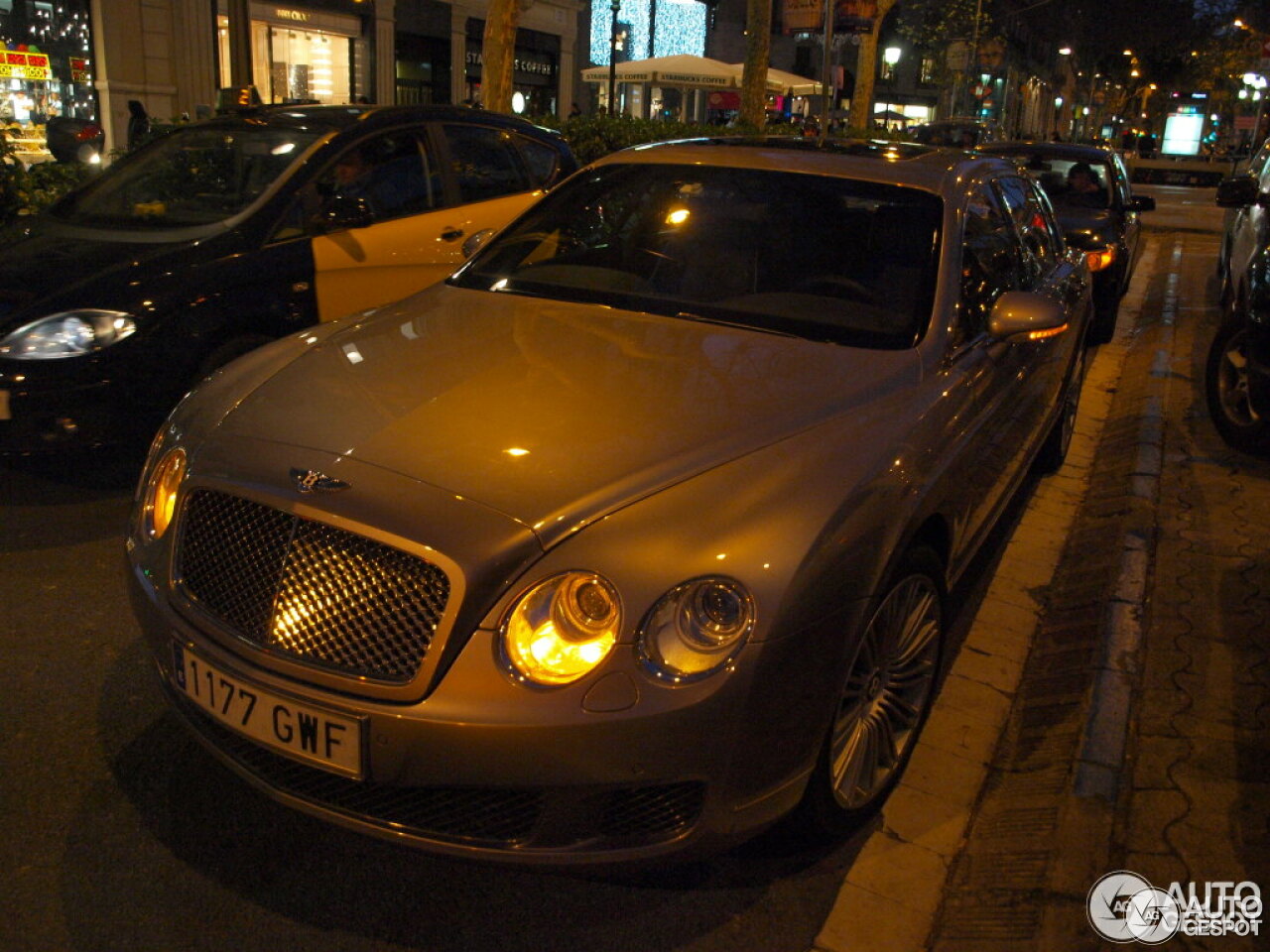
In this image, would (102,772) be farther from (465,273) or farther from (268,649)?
(465,273)

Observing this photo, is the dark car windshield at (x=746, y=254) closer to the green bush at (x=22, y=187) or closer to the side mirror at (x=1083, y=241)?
the green bush at (x=22, y=187)

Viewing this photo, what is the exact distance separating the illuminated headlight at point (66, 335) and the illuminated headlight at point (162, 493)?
1.94m

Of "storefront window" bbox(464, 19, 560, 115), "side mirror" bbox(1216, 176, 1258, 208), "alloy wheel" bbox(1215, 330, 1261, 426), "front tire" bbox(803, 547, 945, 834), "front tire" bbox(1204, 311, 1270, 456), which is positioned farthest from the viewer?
"storefront window" bbox(464, 19, 560, 115)

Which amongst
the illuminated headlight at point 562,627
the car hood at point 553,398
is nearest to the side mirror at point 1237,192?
the car hood at point 553,398

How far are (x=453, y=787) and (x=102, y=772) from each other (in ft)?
4.18

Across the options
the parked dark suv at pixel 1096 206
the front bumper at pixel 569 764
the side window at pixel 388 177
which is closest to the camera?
the front bumper at pixel 569 764

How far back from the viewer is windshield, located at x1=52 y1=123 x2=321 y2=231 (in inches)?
214

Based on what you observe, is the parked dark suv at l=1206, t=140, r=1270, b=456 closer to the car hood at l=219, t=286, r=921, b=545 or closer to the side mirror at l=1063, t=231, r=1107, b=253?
the side mirror at l=1063, t=231, r=1107, b=253

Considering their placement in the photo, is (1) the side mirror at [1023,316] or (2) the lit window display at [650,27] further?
(2) the lit window display at [650,27]

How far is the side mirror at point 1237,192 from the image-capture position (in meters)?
8.72

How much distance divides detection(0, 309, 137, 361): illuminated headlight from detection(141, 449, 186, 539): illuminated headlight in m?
1.94

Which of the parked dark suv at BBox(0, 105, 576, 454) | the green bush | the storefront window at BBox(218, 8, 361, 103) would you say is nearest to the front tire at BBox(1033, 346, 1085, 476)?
the parked dark suv at BBox(0, 105, 576, 454)

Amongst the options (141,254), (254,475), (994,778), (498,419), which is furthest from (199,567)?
(141,254)

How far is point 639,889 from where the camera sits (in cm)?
269
